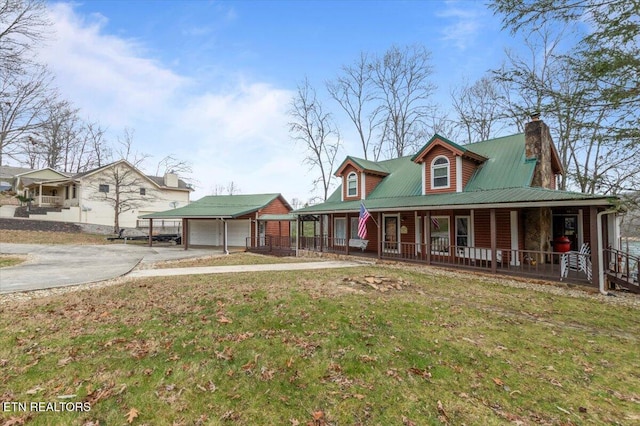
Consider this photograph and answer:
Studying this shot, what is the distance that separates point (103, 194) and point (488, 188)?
3577 centimetres

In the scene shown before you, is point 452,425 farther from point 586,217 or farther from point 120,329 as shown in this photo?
point 586,217

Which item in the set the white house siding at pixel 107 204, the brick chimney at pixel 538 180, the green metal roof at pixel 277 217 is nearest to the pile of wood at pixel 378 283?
the brick chimney at pixel 538 180

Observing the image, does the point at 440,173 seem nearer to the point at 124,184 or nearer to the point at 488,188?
the point at 488,188

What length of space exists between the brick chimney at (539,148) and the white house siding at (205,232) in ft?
71.2

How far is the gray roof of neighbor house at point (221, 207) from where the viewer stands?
22369mm

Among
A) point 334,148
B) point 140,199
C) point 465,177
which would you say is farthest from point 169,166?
point 465,177

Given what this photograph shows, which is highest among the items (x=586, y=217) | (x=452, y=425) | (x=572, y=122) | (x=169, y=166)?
(x=169, y=166)

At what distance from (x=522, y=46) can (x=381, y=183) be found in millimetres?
14804

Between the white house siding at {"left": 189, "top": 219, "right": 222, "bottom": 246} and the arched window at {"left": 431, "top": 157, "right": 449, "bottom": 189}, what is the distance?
1764 cm

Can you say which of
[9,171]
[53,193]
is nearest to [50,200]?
[53,193]

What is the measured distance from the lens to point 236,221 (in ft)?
81.6

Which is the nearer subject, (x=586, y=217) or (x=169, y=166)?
(x=586, y=217)

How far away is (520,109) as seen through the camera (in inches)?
244

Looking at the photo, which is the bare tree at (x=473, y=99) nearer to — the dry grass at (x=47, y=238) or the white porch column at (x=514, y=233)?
the white porch column at (x=514, y=233)
